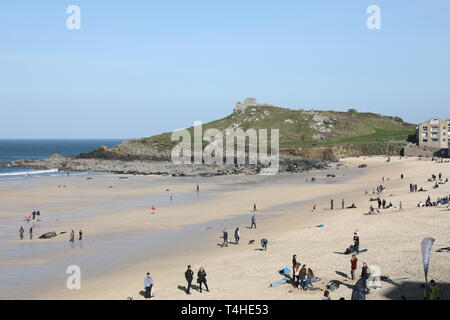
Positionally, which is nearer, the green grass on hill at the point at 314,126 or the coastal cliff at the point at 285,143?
the coastal cliff at the point at 285,143

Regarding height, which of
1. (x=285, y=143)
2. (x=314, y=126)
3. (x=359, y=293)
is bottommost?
(x=359, y=293)

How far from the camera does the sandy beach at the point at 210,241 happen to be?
20.5 m

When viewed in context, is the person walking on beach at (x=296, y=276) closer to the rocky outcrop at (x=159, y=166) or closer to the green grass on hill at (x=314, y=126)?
the rocky outcrop at (x=159, y=166)

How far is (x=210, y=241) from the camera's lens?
3181cm

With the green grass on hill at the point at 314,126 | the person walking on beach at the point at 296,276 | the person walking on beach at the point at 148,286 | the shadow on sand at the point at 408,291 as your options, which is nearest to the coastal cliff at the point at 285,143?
the green grass on hill at the point at 314,126

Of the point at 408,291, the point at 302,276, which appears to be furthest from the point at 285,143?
the point at 408,291

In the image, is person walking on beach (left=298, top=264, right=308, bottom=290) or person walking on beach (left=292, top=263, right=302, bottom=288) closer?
person walking on beach (left=298, top=264, right=308, bottom=290)

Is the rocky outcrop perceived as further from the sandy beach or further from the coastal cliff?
the sandy beach

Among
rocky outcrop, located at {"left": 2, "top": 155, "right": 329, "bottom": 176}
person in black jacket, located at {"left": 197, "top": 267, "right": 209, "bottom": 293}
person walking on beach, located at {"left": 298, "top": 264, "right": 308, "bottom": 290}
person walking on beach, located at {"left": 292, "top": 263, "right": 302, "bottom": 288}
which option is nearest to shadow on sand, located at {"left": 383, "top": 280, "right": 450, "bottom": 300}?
person walking on beach, located at {"left": 298, "top": 264, "right": 308, "bottom": 290}

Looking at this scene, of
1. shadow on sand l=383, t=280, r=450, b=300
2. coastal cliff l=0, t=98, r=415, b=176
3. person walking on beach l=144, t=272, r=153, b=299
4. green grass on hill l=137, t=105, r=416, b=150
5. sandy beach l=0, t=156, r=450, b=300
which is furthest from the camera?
green grass on hill l=137, t=105, r=416, b=150

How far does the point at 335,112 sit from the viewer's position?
178500 mm

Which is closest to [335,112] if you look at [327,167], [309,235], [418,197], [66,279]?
[327,167]

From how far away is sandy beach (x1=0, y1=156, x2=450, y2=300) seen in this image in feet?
67.2

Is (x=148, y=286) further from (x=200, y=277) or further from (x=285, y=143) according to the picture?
(x=285, y=143)
